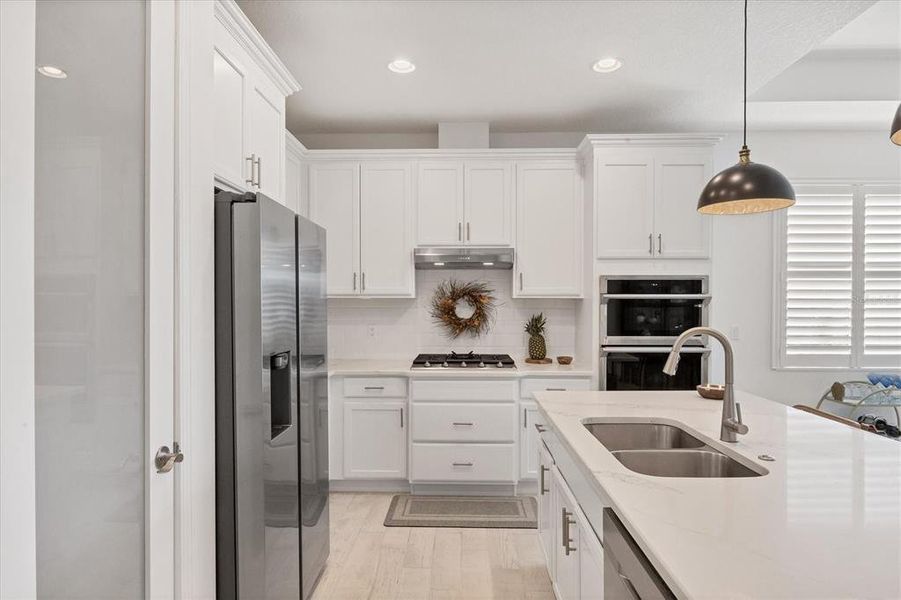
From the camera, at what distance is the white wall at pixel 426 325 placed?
403cm

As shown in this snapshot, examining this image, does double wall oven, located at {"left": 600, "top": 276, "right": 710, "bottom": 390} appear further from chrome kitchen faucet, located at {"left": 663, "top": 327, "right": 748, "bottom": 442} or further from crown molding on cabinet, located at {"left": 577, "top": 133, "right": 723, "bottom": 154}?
chrome kitchen faucet, located at {"left": 663, "top": 327, "right": 748, "bottom": 442}

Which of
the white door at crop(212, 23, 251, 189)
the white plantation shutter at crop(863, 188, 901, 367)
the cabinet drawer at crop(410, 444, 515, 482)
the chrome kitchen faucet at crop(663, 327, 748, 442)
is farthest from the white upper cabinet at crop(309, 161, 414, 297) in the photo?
the white plantation shutter at crop(863, 188, 901, 367)

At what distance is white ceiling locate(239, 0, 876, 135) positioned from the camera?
2.31 metres

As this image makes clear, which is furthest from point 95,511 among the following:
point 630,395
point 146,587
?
point 630,395

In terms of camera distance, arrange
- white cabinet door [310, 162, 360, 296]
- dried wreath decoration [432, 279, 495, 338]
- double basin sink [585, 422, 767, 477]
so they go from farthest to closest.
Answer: dried wreath decoration [432, 279, 495, 338], white cabinet door [310, 162, 360, 296], double basin sink [585, 422, 767, 477]

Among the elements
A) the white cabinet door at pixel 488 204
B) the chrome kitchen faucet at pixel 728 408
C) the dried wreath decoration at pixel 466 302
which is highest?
the white cabinet door at pixel 488 204

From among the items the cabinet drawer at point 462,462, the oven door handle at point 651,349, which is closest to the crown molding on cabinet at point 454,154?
the oven door handle at point 651,349

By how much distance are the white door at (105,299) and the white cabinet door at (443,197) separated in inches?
93.8

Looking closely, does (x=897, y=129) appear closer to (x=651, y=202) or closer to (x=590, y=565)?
(x=590, y=565)

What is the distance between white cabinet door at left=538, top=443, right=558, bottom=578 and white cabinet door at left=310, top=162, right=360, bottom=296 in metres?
2.05

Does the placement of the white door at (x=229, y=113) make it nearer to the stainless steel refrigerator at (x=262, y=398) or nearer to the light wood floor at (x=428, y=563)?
the stainless steel refrigerator at (x=262, y=398)

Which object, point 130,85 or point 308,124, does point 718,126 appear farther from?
point 130,85

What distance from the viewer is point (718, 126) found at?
3.94 meters

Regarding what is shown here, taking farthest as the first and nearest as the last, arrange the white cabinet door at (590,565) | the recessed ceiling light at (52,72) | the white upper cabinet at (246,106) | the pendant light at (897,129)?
1. the white upper cabinet at (246,106)
2. the white cabinet door at (590,565)
3. the pendant light at (897,129)
4. the recessed ceiling light at (52,72)
